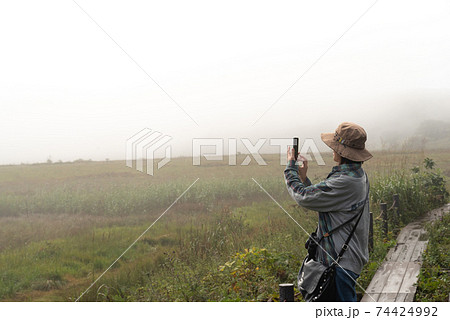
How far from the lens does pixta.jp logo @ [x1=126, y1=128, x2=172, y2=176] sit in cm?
1147

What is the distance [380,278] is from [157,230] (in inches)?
210

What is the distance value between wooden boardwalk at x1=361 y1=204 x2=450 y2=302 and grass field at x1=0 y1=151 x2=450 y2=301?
0.89ft

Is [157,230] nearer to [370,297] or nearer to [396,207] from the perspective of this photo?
[396,207]

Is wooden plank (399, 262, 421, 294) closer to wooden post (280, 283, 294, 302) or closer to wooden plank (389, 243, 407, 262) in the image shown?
wooden plank (389, 243, 407, 262)

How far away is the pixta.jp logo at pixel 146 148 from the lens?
1147 centimetres

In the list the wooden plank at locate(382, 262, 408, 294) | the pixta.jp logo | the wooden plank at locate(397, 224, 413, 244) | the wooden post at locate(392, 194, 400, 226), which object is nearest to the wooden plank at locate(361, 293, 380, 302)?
the wooden plank at locate(382, 262, 408, 294)

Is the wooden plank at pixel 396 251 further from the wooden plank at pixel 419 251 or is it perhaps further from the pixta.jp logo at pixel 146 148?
the pixta.jp logo at pixel 146 148

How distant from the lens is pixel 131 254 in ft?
26.0

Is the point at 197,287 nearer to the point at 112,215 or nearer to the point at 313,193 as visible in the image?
the point at 313,193

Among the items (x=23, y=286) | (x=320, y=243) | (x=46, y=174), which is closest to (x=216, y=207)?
(x=23, y=286)

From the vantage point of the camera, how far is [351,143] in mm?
2857

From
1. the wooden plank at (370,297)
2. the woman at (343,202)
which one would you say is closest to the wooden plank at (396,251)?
the wooden plank at (370,297)

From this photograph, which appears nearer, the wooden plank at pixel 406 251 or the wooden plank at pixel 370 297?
the wooden plank at pixel 370 297

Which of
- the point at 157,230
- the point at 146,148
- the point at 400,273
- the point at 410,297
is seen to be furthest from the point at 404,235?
the point at 146,148
